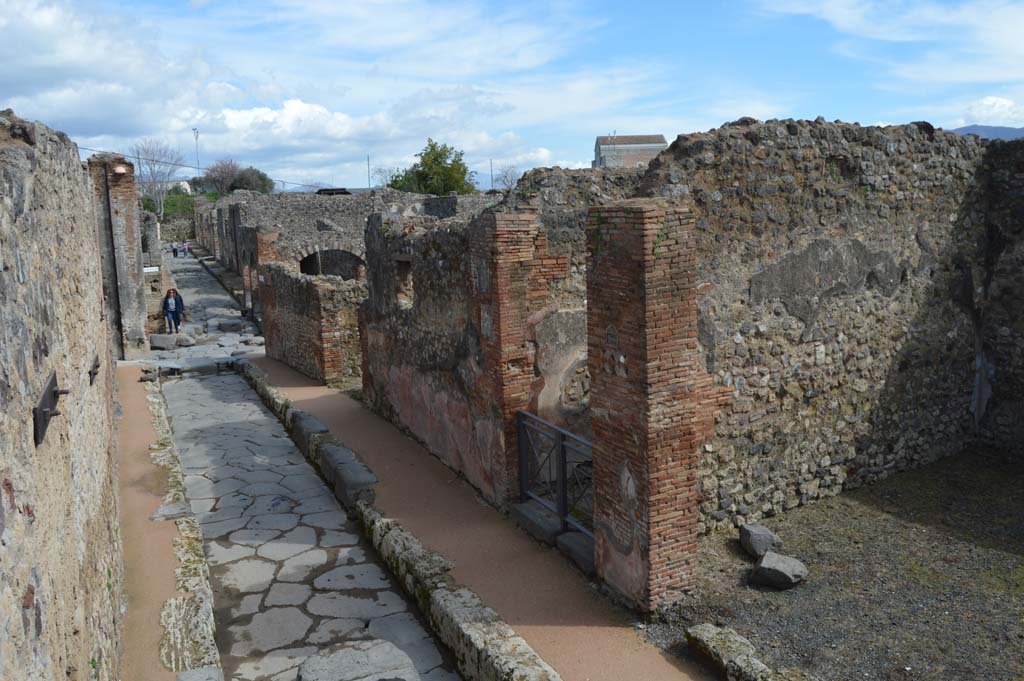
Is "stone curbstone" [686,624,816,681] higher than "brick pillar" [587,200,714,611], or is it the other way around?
"brick pillar" [587,200,714,611]

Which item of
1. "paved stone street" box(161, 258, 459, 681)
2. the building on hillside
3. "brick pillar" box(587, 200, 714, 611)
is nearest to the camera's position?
"brick pillar" box(587, 200, 714, 611)

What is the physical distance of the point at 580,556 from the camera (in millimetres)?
5574

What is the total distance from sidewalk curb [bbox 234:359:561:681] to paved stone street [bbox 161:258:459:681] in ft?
0.49

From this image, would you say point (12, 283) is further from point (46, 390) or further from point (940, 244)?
point (940, 244)

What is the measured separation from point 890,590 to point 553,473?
2.89 metres

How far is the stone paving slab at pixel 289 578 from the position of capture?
4988 mm

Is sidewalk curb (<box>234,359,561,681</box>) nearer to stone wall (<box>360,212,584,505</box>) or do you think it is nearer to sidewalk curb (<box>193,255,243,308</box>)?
stone wall (<box>360,212,584,505</box>)

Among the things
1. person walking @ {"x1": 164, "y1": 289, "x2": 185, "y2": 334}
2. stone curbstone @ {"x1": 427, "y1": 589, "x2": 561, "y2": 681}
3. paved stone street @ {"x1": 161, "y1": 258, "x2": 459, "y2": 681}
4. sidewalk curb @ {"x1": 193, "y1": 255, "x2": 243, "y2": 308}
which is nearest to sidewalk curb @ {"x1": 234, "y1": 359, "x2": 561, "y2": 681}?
stone curbstone @ {"x1": 427, "y1": 589, "x2": 561, "y2": 681}

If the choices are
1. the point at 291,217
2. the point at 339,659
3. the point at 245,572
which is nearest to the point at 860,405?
the point at 339,659

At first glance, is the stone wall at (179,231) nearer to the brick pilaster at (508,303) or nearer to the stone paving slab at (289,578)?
the stone paving slab at (289,578)

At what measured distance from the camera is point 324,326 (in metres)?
12.0

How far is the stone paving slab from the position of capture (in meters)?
4.99

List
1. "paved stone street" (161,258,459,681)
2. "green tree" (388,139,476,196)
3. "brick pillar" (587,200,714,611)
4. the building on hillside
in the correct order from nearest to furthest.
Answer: "brick pillar" (587,200,714,611), "paved stone street" (161,258,459,681), "green tree" (388,139,476,196), the building on hillside

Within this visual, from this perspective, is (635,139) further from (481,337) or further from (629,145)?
(481,337)
